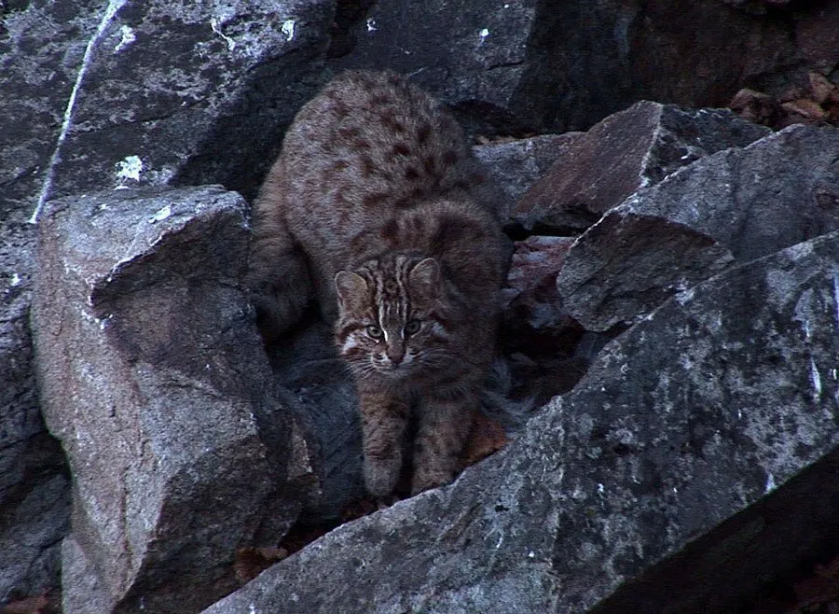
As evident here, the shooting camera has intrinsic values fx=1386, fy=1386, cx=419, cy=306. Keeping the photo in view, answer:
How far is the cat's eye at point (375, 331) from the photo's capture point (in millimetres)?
6812

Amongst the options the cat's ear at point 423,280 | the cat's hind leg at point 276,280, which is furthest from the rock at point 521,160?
the cat's ear at point 423,280

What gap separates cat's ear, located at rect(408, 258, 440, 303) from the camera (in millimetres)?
6848

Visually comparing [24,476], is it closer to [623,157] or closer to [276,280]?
[276,280]

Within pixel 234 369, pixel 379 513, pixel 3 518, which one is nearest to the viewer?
pixel 379 513

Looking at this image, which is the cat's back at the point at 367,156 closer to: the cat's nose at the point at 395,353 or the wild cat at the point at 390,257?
the wild cat at the point at 390,257

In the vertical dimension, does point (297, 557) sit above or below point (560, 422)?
below

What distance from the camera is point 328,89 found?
8516 millimetres

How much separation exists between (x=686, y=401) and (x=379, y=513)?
1269 millimetres

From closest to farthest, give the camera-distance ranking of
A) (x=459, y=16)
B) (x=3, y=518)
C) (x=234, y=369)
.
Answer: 1. (x=234, y=369)
2. (x=3, y=518)
3. (x=459, y=16)

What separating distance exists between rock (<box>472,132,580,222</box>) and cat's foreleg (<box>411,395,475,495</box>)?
86.1 inches

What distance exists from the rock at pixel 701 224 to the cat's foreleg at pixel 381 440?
1.23 meters

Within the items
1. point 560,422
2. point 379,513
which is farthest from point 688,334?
point 379,513

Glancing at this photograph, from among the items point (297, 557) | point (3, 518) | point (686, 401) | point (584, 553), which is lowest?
point (3, 518)

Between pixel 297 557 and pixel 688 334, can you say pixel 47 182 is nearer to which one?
pixel 297 557
